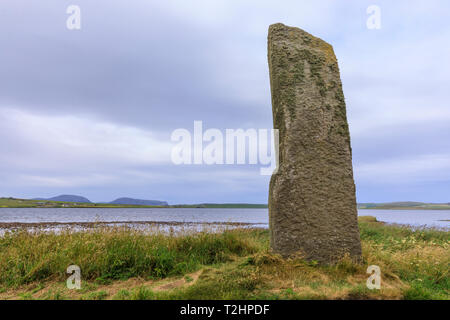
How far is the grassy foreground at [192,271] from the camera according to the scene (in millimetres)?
4219

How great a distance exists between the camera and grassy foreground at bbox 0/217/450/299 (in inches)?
166

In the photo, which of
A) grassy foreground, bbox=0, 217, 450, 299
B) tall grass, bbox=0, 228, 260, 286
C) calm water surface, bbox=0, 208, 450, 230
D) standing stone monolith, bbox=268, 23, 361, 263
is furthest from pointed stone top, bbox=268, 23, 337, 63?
calm water surface, bbox=0, 208, 450, 230

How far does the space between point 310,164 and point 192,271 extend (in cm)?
327

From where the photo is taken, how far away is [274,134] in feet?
19.5

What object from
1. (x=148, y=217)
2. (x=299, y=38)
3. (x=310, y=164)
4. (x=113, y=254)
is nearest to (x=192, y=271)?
(x=113, y=254)

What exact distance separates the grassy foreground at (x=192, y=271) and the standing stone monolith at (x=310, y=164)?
0.42 metres

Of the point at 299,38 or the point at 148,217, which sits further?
the point at 148,217

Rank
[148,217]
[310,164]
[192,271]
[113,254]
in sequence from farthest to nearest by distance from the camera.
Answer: [148,217], [113,254], [192,271], [310,164]

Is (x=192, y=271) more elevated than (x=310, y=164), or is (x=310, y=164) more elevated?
(x=310, y=164)

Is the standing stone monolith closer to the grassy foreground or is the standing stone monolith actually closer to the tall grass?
the grassy foreground

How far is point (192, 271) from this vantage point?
5645 millimetres

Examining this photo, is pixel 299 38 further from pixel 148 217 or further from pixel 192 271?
pixel 148 217

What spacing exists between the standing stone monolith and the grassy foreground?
42cm
